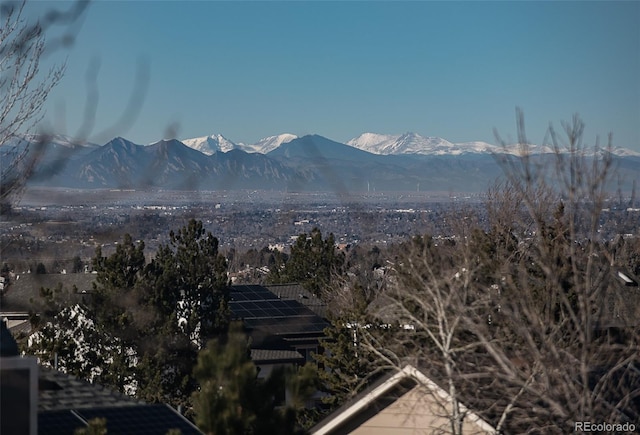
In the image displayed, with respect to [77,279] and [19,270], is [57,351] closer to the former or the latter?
[19,270]

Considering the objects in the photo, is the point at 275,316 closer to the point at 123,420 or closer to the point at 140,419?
the point at 140,419

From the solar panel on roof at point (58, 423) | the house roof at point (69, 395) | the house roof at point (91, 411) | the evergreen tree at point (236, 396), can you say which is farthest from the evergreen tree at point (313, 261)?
the evergreen tree at point (236, 396)

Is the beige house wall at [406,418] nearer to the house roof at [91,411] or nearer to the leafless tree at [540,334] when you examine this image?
the leafless tree at [540,334]

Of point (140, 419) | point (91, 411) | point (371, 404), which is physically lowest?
point (371, 404)

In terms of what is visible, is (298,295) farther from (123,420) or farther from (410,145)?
(123,420)

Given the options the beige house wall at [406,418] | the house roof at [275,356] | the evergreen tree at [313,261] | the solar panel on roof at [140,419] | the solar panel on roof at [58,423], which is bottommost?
the house roof at [275,356]

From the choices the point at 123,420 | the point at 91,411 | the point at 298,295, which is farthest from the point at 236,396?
the point at 298,295

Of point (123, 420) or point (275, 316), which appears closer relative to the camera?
point (123, 420)

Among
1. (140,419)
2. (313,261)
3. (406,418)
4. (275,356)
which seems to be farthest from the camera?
(313,261)

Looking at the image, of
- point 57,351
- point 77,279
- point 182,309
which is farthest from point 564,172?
point 77,279

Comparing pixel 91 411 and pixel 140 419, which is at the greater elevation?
pixel 91 411

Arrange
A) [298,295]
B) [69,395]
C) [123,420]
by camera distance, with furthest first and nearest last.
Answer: [298,295] < [69,395] < [123,420]

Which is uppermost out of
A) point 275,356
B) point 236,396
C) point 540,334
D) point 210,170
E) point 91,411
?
point 210,170

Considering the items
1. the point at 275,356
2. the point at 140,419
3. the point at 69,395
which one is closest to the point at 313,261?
the point at 275,356
